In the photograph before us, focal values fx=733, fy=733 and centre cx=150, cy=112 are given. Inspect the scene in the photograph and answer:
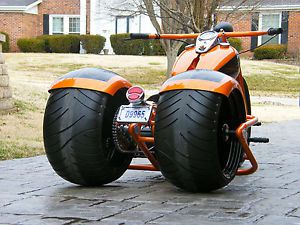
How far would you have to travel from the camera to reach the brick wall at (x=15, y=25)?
4353 centimetres

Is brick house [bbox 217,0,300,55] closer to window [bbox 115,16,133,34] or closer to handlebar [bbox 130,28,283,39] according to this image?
window [bbox 115,16,133,34]

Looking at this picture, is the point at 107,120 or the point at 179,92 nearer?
the point at 179,92

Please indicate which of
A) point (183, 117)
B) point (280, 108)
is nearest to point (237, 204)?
point (183, 117)

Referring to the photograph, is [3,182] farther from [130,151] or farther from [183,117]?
[183,117]

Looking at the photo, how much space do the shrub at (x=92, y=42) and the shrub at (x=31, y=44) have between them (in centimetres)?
238

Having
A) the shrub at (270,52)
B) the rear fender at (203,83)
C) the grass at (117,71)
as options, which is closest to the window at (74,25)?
the grass at (117,71)

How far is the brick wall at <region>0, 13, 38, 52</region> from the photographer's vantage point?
43.5 m

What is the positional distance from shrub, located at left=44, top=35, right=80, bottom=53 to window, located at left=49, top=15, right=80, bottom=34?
3.67 m

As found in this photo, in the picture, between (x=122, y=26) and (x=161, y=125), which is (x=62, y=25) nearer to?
(x=122, y=26)

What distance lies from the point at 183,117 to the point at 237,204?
0.76 m

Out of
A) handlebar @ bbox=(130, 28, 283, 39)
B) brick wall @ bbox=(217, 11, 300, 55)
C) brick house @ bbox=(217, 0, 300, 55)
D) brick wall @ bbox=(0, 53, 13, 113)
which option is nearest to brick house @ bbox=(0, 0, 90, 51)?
brick wall @ bbox=(217, 11, 300, 55)

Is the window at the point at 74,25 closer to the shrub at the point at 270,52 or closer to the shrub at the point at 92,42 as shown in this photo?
the shrub at the point at 92,42

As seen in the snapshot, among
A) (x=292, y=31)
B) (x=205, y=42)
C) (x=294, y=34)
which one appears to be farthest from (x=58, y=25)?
(x=205, y=42)

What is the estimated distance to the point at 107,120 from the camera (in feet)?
20.2
